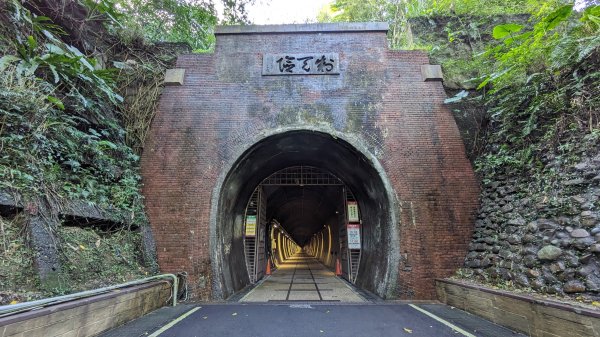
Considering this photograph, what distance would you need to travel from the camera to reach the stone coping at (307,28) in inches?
355

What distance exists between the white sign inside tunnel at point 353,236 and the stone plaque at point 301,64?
5788 mm

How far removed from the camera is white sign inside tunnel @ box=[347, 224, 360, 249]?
11242 mm

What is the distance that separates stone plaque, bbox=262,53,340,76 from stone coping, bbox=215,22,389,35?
0.80 metres

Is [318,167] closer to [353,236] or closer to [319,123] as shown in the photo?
[353,236]

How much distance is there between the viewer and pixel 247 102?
8500 millimetres

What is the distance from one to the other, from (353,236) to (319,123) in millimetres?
5137

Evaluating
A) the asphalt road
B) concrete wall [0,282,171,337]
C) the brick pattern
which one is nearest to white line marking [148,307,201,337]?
the asphalt road

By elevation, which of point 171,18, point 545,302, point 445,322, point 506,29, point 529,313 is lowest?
point 445,322

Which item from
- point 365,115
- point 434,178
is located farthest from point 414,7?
point 434,178

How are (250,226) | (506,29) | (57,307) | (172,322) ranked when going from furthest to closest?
(250,226), (506,29), (172,322), (57,307)

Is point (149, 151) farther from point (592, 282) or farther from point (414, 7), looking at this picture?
point (414, 7)

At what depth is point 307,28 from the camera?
9.09 meters

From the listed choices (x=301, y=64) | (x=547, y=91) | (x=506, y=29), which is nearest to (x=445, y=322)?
(x=547, y=91)

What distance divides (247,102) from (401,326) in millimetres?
6527
